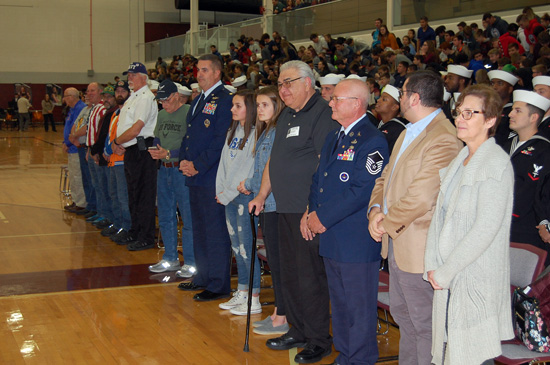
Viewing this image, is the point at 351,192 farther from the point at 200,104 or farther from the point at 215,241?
the point at 200,104

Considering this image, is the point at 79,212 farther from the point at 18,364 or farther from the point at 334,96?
the point at 334,96

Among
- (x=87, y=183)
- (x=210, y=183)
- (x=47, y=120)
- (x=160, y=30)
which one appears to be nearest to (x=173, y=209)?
(x=210, y=183)

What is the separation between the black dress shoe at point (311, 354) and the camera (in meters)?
4.03

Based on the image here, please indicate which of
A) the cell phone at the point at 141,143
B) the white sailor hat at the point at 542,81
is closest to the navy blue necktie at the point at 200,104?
the cell phone at the point at 141,143

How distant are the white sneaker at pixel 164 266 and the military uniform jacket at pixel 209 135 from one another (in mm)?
1152

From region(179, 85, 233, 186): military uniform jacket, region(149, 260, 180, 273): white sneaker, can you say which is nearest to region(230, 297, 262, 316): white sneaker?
region(179, 85, 233, 186): military uniform jacket

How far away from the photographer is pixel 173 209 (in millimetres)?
6352

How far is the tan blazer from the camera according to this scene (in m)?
3.20

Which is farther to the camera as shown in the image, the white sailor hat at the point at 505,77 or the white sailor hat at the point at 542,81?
the white sailor hat at the point at 505,77

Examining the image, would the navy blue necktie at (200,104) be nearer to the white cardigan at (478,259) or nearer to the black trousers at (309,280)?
the black trousers at (309,280)

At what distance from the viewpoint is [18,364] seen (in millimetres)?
3998

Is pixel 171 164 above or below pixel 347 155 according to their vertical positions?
below

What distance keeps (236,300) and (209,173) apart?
113 centimetres

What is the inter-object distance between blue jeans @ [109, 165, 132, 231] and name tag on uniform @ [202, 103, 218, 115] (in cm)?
229
